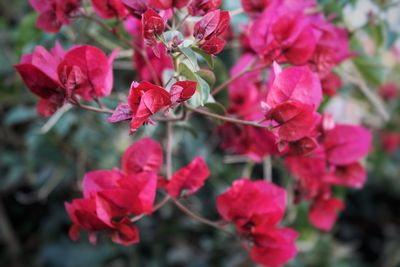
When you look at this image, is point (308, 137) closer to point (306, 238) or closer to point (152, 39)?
point (152, 39)

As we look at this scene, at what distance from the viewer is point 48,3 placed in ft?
1.98

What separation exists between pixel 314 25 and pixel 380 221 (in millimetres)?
1307

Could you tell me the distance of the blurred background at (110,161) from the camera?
0.98m

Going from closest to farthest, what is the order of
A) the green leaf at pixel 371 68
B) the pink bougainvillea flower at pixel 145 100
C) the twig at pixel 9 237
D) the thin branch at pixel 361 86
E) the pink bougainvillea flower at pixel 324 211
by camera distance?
the pink bougainvillea flower at pixel 145 100 → the pink bougainvillea flower at pixel 324 211 → the thin branch at pixel 361 86 → the green leaf at pixel 371 68 → the twig at pixel 9 237

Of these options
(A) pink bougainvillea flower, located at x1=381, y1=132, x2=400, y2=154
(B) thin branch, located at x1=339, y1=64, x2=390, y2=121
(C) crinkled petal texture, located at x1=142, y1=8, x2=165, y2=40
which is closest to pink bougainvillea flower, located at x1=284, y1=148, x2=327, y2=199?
(B) thin branch, located at x1=339, y1=64, x2=390, y2=121

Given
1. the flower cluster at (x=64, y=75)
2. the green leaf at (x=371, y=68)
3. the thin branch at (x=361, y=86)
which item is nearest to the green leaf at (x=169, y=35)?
the flower cluster at (x=64, y=75)

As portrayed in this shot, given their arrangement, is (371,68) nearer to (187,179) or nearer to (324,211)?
(324,211)

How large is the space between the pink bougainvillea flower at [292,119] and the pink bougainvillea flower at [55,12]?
9.9 inches

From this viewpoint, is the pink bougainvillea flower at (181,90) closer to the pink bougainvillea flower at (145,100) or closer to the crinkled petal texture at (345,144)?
the pink bougainvillea flower at (145,100)

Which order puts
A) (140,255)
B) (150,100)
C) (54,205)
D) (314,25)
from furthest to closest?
(54,205) → (140,255) → (314,25) → (150,100)

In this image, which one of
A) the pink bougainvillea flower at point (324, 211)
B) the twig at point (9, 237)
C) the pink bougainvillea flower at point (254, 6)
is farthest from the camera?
the twig at point (9, 237)

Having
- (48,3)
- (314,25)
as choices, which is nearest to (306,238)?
(314,25)

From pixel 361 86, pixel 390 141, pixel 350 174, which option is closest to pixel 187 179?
pixel 350 174

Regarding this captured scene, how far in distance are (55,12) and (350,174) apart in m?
0.41
